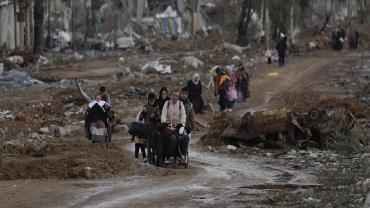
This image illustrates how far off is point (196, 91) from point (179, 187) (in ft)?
31.6

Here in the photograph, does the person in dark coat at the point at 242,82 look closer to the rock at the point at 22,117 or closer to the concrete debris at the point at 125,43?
the rock at the point at 22,117

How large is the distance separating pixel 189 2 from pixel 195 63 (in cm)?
3015

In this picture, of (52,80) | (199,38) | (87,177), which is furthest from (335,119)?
(199,38)

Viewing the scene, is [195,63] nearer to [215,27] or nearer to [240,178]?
[240,178]

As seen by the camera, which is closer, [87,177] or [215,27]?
[87,177]

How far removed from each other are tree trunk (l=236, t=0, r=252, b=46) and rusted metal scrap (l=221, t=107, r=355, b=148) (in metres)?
33.7

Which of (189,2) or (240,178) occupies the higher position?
(189,2)

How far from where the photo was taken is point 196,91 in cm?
2058

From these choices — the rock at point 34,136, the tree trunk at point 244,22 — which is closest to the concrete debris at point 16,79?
the rock at point 34,136

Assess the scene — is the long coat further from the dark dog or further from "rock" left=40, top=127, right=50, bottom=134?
the dark dog

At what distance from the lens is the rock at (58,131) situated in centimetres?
1783

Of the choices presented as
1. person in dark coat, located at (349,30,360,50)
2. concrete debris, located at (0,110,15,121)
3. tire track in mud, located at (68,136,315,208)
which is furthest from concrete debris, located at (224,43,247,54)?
tire track in mud, located at (68,136,315,208)

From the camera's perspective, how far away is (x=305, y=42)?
56.8m

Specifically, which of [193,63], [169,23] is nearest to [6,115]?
[193,63]
